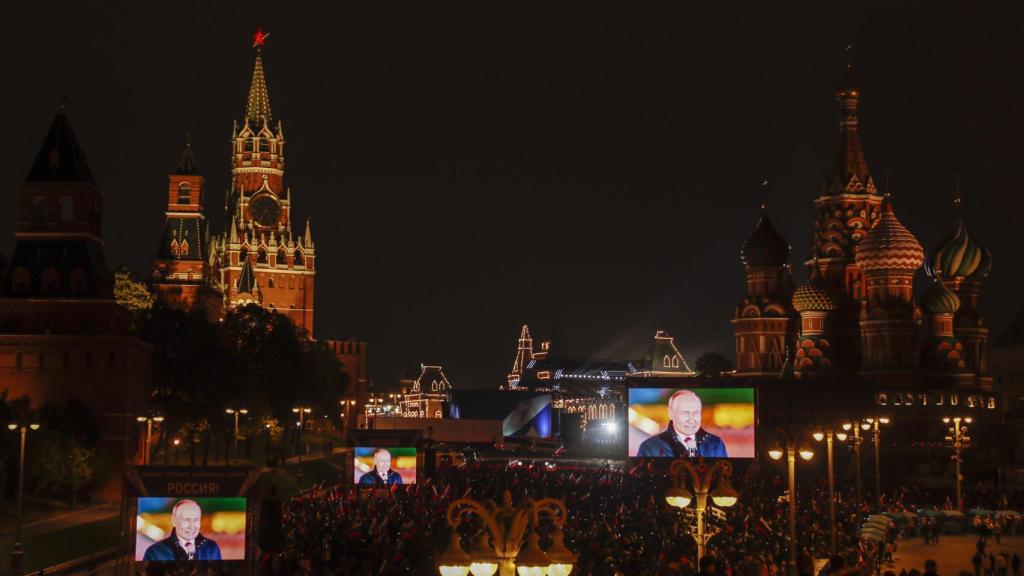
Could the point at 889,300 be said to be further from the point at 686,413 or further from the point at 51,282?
the point at 51,282

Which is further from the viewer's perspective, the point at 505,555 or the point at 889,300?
the point at 889,300

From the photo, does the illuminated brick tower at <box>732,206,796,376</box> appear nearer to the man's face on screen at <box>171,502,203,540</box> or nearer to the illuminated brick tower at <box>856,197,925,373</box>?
the illuminated brick tower at <box>856,197,925,373</box>

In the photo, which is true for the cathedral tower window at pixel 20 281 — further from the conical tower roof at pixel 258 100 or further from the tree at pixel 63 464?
the conical tower roof at pixel 258 100

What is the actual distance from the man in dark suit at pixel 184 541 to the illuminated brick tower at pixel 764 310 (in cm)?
9559

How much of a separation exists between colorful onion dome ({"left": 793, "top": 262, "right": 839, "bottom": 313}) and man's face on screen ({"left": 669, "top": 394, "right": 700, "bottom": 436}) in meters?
68.1

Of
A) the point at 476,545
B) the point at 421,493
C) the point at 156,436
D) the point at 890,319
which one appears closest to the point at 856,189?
the point at 890,319

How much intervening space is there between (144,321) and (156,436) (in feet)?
25.4

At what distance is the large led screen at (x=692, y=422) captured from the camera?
5600 centimetres

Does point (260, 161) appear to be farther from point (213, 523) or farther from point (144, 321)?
point (213, 523)


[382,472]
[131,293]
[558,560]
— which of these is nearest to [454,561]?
[558,560]

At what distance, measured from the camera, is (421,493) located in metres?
60.8

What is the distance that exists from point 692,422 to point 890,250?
61184 millimetres

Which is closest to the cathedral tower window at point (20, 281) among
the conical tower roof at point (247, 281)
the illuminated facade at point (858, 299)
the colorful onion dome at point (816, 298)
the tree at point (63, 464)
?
the tree at point (63, 464)

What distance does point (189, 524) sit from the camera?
33344 millimetres
